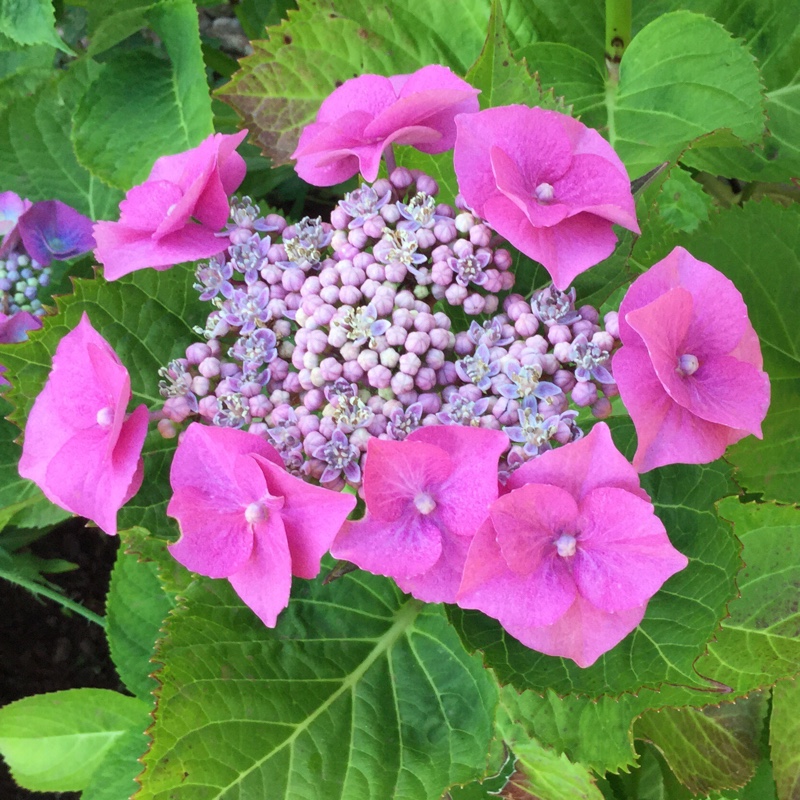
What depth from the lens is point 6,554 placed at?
157 cm

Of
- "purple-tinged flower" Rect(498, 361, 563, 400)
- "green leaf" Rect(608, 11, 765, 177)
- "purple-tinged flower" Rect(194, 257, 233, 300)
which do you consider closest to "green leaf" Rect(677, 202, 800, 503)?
"green leaf" Rect(608, 11, 765, 177)

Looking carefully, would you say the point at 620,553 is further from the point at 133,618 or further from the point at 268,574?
the point at 133,618

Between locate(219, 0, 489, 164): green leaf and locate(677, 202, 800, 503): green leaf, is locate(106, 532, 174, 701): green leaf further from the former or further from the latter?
locate(677, 202, 800, 503): green leaf

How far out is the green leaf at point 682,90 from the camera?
1049 mm

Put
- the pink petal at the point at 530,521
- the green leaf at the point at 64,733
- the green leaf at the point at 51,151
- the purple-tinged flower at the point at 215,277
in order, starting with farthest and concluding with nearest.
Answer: the green leaf at the point at 64,733, the green leaf at the point at 51,151, the purple-tinged flower at the point at 215,277, the pink petal at the point at 530,521

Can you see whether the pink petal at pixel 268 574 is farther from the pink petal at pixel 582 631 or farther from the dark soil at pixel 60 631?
the dark soil at pixel 60 631

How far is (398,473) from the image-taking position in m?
0.62

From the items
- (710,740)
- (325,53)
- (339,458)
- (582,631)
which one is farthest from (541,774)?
(325,53)

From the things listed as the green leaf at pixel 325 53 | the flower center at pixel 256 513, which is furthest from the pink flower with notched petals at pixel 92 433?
the green leaf at pixel 325 53

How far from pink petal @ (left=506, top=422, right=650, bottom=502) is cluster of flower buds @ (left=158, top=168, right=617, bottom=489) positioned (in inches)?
2.1

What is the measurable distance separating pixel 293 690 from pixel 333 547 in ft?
1.04

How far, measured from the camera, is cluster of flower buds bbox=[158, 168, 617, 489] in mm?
703

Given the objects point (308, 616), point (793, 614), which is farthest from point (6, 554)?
point (793, 614)

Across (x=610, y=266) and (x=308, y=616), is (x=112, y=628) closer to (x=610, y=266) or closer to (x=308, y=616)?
(x=308, y=616)
